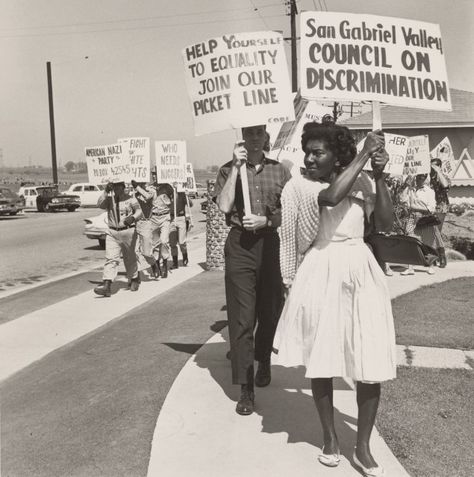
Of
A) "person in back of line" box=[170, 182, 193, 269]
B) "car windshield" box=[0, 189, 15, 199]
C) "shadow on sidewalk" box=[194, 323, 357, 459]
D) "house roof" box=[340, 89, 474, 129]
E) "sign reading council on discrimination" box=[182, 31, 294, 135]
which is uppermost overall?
"house roof" box=[340, 89, 474, 129]

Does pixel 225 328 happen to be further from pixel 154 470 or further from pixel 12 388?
pixel 154 470

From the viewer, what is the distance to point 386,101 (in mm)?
4148

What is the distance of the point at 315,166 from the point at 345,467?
1.63 m

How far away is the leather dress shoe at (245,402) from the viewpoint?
3.99m

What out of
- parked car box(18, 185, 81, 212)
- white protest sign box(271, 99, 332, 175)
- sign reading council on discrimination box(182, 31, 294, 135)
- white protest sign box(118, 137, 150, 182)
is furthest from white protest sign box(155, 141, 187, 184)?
parked car box(18, 185, 81, 212)

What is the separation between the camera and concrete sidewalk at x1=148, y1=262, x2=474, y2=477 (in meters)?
3.25

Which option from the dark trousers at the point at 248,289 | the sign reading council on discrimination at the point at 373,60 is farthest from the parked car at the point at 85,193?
the sign reading council on discrimination at the point at 373,60

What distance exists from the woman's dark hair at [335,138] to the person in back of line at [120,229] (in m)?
6.35

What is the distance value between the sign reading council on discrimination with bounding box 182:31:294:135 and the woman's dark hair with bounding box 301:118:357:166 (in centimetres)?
118

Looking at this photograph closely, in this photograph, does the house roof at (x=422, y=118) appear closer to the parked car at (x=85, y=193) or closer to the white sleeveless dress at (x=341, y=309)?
the white sleeveless dress at (x=341, y=309)

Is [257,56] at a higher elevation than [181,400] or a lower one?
higher

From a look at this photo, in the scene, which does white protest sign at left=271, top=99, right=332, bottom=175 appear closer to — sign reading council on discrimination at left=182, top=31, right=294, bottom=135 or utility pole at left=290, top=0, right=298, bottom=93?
sign reading council on discrimination at left=182, top=31, right=294, bottom=135

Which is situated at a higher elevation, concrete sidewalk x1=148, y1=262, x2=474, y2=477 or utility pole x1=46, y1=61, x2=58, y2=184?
utility pole x1=46, y1=61, x2=58, y2=184

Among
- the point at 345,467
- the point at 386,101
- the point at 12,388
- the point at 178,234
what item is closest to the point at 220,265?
the point at 178,234
